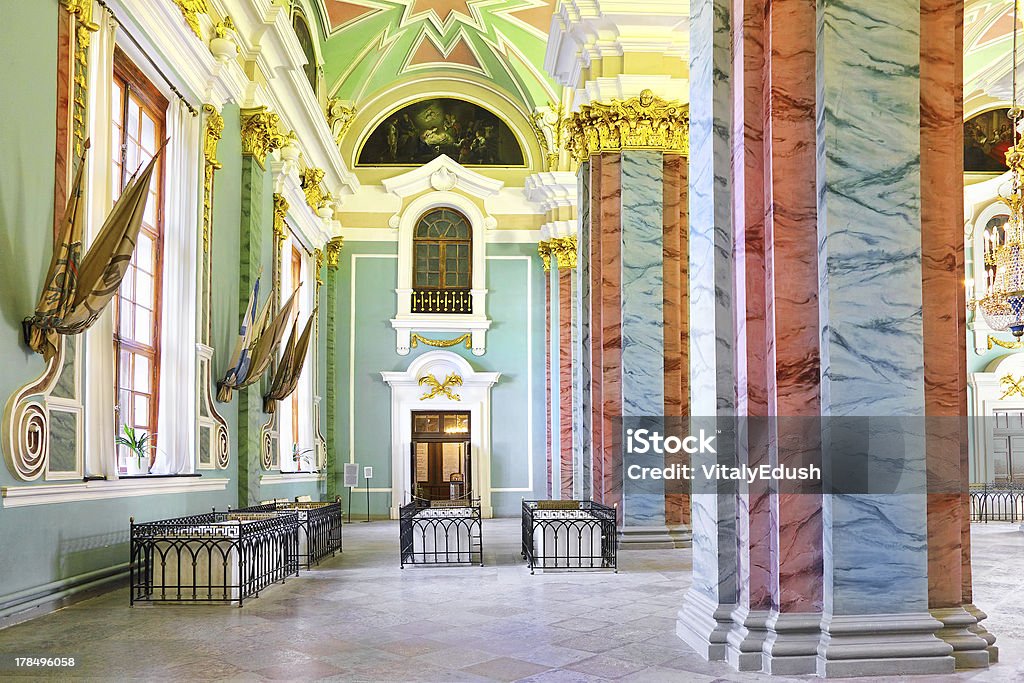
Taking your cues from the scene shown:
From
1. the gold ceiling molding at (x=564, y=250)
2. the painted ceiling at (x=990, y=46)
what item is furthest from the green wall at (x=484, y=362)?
the painted ceiling at (x=990, y=46)

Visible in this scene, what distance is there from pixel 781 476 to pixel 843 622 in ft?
2.90

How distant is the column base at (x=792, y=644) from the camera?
5551mm

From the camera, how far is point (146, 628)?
7.25 metres

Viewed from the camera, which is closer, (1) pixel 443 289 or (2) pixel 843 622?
(2) pixel 843 622

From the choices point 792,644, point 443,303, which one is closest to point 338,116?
point 443,303

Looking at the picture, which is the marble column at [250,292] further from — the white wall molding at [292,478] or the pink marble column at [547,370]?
the pink marble column at [547,370]

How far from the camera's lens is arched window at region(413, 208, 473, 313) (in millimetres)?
23234

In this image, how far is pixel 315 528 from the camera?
1196cm

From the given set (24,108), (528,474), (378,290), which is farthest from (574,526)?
(378,290)

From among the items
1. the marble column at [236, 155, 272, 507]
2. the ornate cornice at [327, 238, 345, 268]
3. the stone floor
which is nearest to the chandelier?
the stone floor

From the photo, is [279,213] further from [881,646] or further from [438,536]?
[881,646]

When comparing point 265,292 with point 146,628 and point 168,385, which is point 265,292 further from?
point 146,628

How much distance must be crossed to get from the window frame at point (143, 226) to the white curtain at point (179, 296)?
6cm

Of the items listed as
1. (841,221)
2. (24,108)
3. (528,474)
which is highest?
(24,108)
